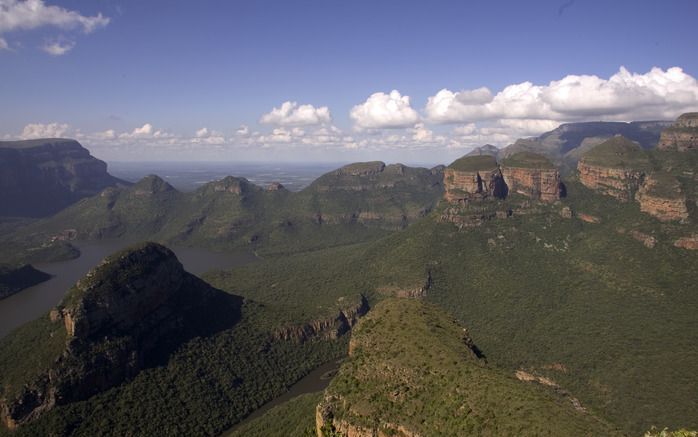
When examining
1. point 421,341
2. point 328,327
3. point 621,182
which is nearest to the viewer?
point 421,341

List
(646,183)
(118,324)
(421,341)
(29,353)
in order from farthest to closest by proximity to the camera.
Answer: (646,183)
(118,324)
(29,353)
(421,341)

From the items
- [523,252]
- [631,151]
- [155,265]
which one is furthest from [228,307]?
[631,151]

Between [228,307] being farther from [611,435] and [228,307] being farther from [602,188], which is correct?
[602,188]

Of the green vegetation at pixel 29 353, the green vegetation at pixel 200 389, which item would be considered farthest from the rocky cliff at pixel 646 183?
the green vegetation at pixel 29 353

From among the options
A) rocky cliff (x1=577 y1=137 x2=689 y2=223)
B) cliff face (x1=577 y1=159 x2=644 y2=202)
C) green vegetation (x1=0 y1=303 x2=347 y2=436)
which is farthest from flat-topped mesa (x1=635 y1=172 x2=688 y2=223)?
green vegetation (x1=0 y1=303 x2=347 y2=436)

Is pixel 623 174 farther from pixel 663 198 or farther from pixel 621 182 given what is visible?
pixel 663 198

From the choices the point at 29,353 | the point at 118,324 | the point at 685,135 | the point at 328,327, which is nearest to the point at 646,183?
the point at 685,135

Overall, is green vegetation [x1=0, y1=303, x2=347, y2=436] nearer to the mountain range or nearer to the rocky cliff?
the mountain range
